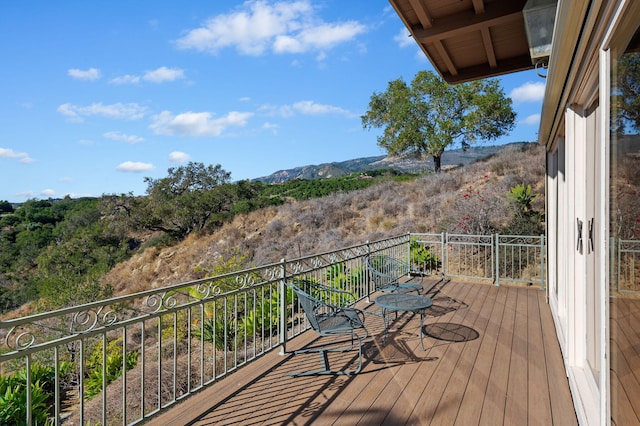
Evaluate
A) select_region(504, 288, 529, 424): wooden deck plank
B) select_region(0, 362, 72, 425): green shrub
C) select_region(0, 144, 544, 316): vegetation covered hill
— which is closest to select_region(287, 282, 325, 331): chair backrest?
select_region(504, 288, 529, 424): wooden deck plank

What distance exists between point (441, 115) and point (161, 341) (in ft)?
62.3

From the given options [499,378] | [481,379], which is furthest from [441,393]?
[499,378]

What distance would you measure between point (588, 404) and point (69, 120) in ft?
112

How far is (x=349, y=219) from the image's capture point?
49.6 ft

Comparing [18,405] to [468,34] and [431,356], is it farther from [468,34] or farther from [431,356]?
[468,34]

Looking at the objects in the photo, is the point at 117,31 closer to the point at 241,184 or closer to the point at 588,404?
the point at 241,184

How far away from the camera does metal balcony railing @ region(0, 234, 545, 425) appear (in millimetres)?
2082

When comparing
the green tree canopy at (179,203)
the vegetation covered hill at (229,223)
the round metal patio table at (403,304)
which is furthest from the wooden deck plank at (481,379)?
the green tree canopy at (179,203)

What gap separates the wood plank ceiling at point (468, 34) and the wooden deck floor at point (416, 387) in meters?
2.88

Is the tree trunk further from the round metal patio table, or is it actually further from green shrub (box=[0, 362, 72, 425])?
green shrub (box=[0, 362, 72, 425])

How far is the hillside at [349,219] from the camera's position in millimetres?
12211

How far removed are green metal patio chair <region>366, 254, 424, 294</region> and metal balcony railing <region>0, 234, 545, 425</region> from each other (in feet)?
0.76

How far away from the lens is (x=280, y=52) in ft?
46.2

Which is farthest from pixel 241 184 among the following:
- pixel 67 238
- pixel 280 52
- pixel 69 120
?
pixel 69 120
